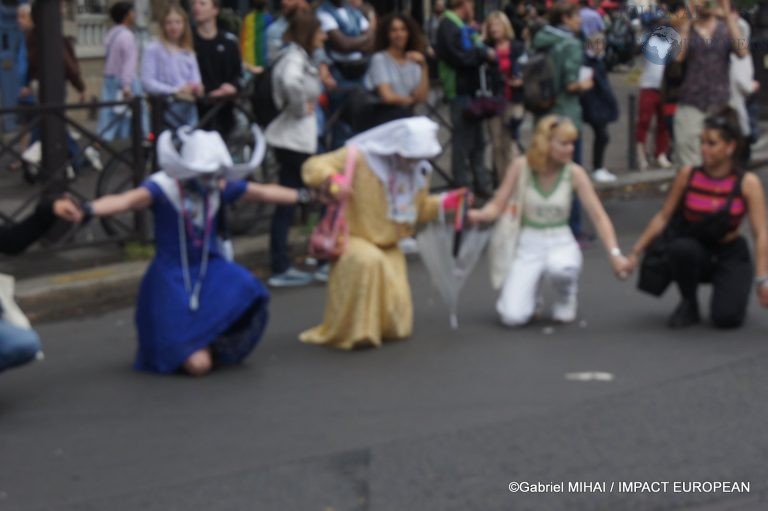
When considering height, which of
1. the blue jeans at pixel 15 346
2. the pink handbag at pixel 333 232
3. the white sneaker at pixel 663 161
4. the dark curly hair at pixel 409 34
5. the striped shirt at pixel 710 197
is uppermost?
the dark curly hair at pixel 409 34

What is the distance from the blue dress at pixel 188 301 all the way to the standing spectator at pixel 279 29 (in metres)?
2.77

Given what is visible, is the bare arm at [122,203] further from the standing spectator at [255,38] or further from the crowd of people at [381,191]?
the standing spectator at [255,38]

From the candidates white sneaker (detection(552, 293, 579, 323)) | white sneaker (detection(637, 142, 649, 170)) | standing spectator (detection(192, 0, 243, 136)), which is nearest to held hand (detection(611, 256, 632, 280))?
white sneaker (detection(552, 293, 579, 323))

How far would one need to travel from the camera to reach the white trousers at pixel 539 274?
8625 millimetres

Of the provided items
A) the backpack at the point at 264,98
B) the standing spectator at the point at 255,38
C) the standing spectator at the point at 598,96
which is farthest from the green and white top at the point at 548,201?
the standing spectator at the point at 255,38

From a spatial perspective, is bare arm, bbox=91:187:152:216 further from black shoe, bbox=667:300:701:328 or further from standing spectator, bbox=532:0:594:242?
standing spectator, bbox=532:0:594:242

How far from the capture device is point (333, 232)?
820 centimetres

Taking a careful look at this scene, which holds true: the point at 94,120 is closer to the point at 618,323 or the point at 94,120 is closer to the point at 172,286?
the point at 172,286

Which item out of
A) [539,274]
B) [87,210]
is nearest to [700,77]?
[539,274]

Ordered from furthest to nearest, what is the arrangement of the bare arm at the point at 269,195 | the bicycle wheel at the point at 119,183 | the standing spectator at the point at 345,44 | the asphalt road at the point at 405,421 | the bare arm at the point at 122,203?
the standing spectator at the point at 345,44, the bicycle wheel at the point at 119,183, the bare arm at the point at 269,195, the bare arm at the point at 122,203, the asphalt road at the point at 405,421

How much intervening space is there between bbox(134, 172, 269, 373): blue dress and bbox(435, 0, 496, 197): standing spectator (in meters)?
4.98

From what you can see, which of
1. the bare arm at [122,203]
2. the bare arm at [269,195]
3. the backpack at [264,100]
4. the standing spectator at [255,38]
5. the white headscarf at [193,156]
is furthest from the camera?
the standing spectator at [255,38]

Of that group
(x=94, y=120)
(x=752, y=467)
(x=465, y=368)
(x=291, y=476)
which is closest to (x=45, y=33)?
(x=94, y=120)

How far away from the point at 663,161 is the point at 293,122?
20.0ft
